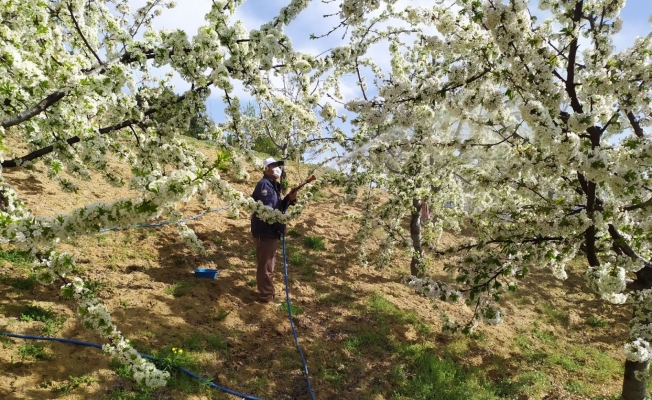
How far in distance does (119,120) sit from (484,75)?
14.5 ft

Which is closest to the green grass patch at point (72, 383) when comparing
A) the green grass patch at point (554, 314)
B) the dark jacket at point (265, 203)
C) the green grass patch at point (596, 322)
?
the dark jacket at point (265, 203)

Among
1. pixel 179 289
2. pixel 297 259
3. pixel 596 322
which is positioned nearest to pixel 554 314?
pixel 596 322

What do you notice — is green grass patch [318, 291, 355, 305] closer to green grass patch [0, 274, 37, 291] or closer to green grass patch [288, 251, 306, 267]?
green grass patch [288, 251, 306, 267]

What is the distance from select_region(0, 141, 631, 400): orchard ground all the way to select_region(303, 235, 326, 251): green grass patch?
246mm

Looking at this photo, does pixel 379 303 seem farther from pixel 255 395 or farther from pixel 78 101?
pixel 78 101

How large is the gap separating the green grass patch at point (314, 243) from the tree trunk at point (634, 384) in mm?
6739

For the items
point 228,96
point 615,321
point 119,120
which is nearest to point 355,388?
point 228,96

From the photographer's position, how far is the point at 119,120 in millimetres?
4805

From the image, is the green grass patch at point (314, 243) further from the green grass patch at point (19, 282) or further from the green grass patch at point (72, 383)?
the green grass patch at point (72, 383)

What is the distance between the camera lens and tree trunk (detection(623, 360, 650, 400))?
6.21 meters

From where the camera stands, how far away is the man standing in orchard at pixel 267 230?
7.20 metres

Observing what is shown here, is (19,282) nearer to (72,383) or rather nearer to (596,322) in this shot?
(72,383)

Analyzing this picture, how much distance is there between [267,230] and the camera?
721 centimetres

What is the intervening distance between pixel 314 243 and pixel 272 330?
4202 mm
